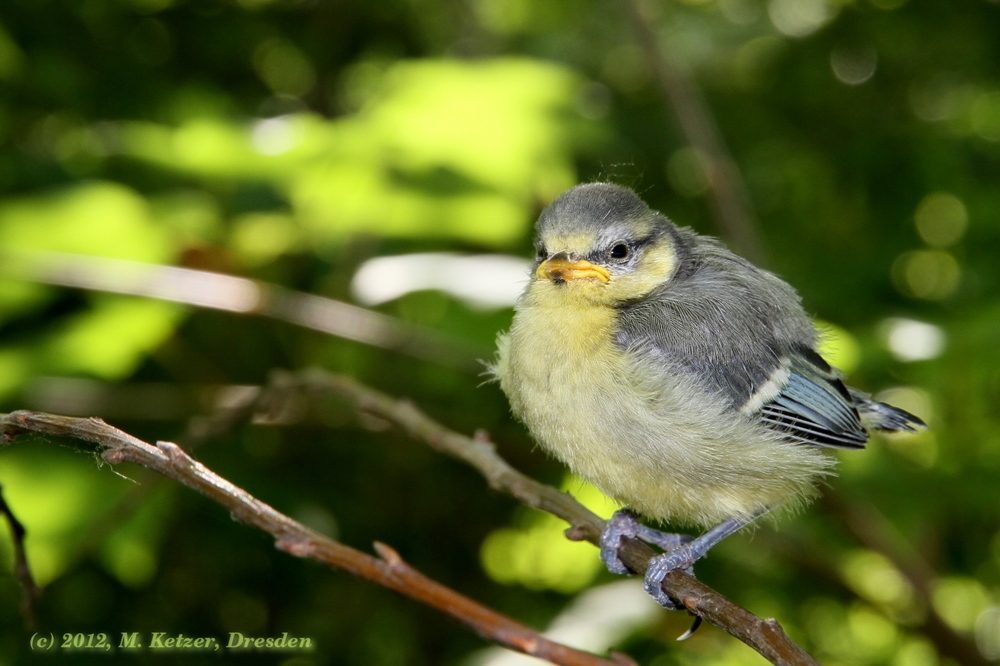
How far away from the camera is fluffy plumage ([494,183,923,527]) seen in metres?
1.58

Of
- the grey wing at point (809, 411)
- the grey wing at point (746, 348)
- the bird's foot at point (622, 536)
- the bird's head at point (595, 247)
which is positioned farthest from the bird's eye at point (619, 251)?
the bird's foot at point (622, 536)

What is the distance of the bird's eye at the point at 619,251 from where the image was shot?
179 cm

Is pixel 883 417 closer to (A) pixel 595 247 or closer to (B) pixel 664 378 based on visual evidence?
(B) pixel 664 378

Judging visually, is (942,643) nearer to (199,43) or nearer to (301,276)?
(301,276)

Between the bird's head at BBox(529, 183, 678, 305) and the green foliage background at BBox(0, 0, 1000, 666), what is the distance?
0.39 m

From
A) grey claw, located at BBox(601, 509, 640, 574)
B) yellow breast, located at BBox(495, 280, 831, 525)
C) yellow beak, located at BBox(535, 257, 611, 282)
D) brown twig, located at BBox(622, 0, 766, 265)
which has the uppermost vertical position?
brown twig, located at BBox(622, 0, 766, 265)

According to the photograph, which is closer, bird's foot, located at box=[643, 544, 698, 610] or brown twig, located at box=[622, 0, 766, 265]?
bird's foot, located at box=[643, 544, 698, 610]

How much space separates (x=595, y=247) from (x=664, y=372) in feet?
0.95

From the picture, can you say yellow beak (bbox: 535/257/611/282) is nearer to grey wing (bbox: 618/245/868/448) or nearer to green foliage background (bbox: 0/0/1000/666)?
grey wing (bbox: 618/245/868/448)

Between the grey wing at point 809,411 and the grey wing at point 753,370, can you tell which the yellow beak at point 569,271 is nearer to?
the grey wing at point 753,370

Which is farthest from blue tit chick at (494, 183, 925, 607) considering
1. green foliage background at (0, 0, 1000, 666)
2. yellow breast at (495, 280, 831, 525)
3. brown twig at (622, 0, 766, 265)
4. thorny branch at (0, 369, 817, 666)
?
brown twig at (622, 0, 766, 265)

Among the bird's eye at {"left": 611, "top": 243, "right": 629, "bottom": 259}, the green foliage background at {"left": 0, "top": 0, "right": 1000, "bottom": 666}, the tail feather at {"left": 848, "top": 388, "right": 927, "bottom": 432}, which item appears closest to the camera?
the bird's eye at {"left": 611, "top": 243, "right": 629, "bottom": 259}

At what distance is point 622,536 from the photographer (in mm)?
1680

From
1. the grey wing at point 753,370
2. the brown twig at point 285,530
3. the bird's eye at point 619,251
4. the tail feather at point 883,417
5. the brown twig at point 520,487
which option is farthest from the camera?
the tail feather at point 883,417
